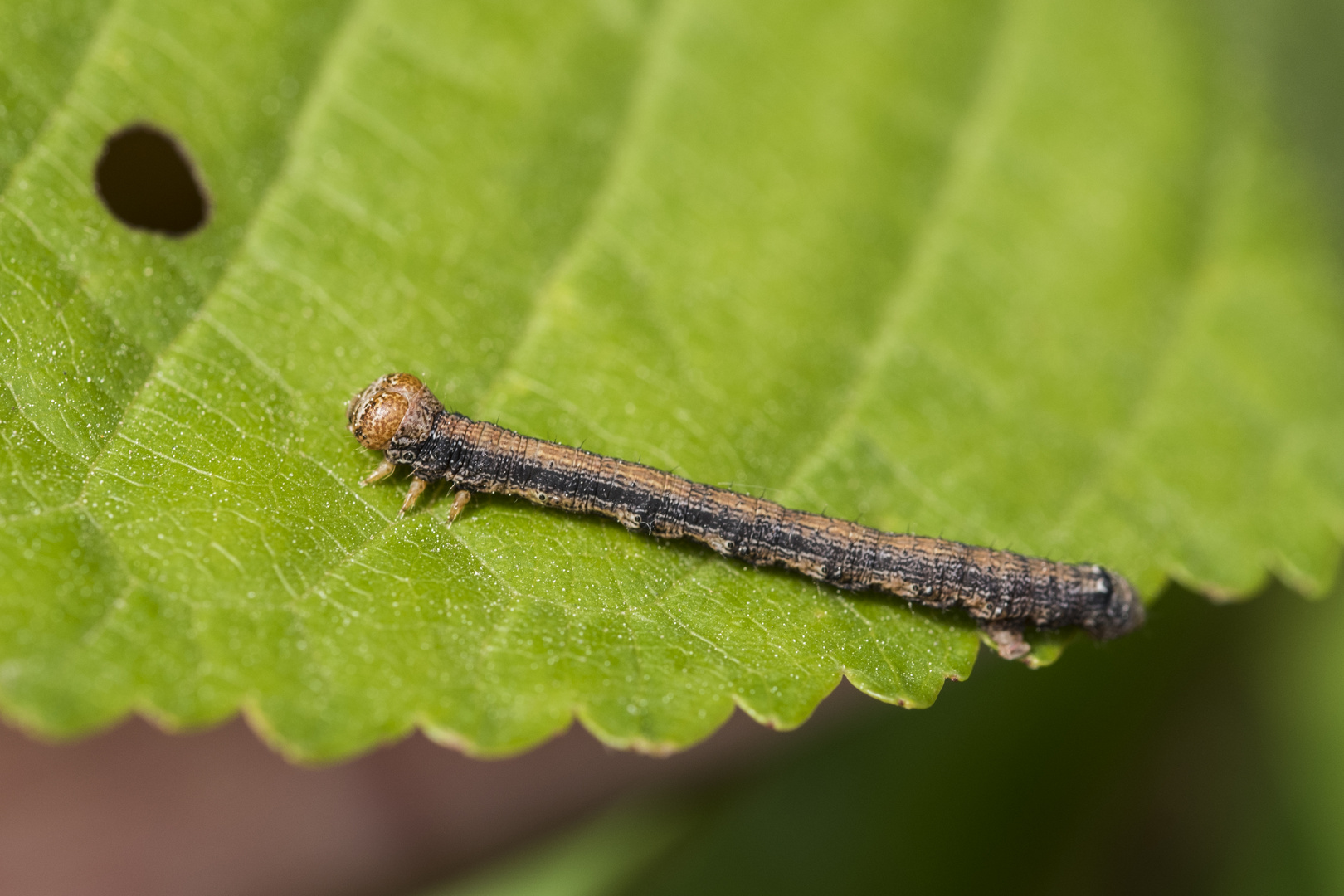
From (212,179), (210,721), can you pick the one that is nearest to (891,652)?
(210,721)

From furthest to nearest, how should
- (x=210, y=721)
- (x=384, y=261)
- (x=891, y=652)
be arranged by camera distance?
(x=384, y=261)
(x=891, y=652)
(x=210, y=721)

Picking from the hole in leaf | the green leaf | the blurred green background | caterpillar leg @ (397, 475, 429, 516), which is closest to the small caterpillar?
caterpillar leg @ (397, 475, 429, 516)

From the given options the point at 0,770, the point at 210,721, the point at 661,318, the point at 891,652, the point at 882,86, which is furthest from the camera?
the point at 0,770

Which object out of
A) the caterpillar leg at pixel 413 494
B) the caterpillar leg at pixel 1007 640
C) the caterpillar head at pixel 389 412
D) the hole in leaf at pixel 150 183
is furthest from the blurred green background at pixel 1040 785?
the hole in leaf at pixel 150 183

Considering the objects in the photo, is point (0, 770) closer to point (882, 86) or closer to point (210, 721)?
point (210, 721)

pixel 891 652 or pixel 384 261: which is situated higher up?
pixel 384 261

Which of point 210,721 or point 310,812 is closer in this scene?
point 210,721

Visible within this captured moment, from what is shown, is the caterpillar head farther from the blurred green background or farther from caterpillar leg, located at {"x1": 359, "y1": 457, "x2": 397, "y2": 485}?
the blurred green background

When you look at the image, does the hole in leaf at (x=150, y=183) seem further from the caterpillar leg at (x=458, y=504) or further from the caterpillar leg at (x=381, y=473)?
the caterpillar leg at (x=458, y=504)

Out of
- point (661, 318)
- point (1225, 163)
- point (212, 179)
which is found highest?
point (1225, 163)
